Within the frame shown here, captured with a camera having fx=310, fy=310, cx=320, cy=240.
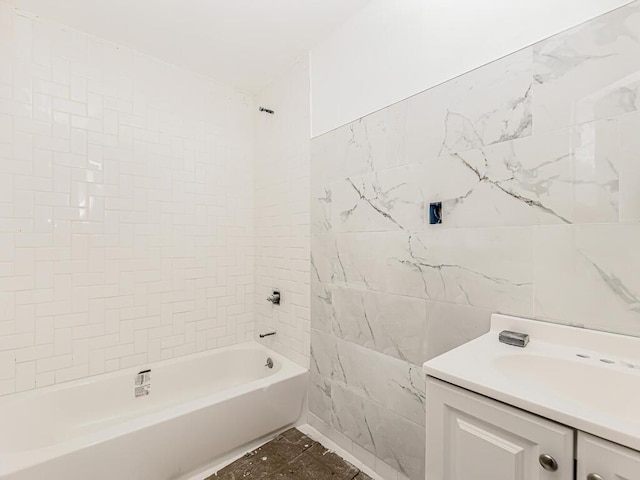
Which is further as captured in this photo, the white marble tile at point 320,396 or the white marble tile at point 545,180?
the white marble tile at point 320,396

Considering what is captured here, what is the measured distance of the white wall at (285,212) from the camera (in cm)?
231

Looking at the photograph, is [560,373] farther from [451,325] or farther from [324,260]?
[324,260]

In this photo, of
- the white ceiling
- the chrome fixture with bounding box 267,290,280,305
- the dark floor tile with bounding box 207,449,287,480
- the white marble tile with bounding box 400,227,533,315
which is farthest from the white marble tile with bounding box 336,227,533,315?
the white ceiling

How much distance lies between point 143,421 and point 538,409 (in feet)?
5.75

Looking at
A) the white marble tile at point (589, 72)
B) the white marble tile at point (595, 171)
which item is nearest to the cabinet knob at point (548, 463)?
the white marble tile at point (595, 171)

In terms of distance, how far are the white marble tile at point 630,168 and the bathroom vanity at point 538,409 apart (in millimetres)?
406

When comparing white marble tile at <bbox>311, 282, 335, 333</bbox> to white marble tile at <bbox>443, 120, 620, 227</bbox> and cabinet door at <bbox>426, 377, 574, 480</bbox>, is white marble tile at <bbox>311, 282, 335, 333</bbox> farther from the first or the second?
cabinet door at <bbox>426, 377, 574, 480</bbox>

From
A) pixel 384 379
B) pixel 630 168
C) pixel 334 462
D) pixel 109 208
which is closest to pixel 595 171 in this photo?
pixel 630 168

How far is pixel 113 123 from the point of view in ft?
7.06

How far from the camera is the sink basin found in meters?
0.71

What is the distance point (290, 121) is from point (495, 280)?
187 centimetres

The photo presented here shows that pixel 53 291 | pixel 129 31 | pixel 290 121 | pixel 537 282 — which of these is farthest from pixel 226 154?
pixel 537 282

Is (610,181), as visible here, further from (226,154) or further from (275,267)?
(226,154)

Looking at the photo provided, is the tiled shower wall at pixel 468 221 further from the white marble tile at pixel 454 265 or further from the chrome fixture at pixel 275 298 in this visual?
the chrome fixture at pixel 275 298
